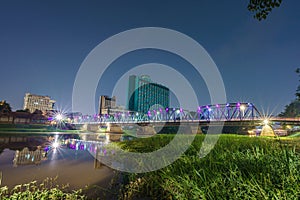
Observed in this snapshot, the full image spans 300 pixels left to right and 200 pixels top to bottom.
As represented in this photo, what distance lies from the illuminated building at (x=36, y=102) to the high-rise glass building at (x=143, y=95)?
84495mm

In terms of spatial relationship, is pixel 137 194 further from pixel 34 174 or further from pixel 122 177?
pixel 34 174

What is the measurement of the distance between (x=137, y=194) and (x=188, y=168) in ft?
3.98

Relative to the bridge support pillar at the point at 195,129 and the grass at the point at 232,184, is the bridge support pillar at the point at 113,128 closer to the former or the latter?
the bridge support pillar at the point at 195,129

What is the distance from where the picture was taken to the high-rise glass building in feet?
381

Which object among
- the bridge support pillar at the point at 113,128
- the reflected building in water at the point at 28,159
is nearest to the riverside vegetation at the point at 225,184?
the reflected building in water at the point at 28,159

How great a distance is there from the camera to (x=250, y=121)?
44.2m

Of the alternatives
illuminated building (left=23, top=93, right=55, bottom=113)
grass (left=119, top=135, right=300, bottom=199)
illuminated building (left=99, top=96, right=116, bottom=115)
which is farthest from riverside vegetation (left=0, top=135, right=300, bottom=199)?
illuminated building (left=23, top=93, right=55, bottom=113)

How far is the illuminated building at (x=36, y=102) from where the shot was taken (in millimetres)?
144375

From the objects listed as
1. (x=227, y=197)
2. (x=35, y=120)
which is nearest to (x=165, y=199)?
(x=227, y=197)

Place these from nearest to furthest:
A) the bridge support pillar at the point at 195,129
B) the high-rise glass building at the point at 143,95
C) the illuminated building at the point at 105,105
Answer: the bridge support pillar at the point at 195,129, the high-rise glass building at the point at 143,95, the illuminated building at the point at 105,105

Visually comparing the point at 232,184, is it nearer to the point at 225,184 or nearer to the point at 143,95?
the point at 225,184

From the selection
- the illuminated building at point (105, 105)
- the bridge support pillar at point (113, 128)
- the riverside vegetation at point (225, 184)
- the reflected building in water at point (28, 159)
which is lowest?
the bridge support pillar at point (113, 128)

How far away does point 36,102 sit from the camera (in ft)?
483

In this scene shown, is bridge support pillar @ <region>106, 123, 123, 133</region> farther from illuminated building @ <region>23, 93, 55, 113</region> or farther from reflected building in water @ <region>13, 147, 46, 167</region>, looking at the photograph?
illuminated building @ <region>23, 93, 55, 113</region>
